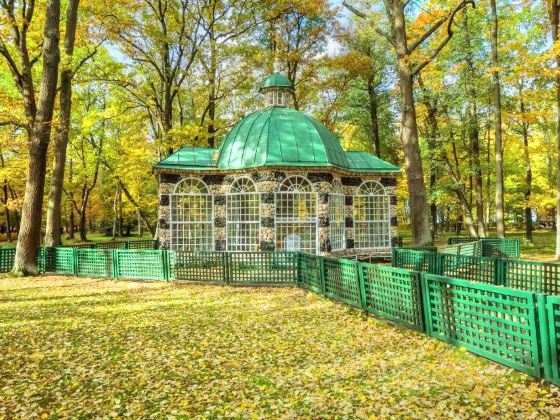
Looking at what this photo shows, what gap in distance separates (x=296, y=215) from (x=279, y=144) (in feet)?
10.6

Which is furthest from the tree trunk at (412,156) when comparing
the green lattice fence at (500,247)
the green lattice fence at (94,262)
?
the green lattice fence at (94,262)

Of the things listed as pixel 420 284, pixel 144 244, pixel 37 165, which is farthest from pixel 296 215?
pixel 37 165

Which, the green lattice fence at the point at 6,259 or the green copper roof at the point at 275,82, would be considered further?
the green copper roof at the point at 275,82

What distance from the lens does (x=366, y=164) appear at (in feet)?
68.0

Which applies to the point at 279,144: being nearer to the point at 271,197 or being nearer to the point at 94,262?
the point at 271,197

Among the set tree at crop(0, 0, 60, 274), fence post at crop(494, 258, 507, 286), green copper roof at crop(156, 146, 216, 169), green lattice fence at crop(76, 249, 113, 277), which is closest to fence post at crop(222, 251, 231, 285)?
green lattice fence at crop(76, 249, 113, 277)

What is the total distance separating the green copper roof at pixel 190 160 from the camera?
18.1 metres

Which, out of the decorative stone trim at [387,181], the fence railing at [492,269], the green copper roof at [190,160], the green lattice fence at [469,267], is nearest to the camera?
the fence railing at [492,269]

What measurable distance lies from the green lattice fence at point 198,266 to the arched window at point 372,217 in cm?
875

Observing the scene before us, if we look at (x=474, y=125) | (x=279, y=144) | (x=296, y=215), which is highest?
(x=474, y=125)

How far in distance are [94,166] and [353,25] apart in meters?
24.4

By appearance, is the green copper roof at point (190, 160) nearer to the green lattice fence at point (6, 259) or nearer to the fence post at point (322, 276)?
the green lattice fence at point (6, 259)

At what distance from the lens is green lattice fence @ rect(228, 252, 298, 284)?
12875mm

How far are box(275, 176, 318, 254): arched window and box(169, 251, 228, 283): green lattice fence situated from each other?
4.29 m
